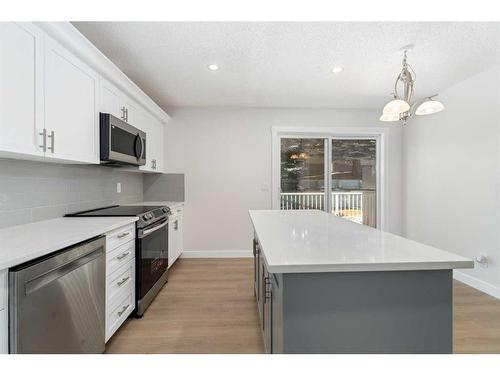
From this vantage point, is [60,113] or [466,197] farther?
[466,197]

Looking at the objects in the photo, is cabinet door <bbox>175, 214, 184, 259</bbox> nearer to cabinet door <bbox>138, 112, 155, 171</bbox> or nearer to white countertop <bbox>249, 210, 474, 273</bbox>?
cabinet door <bbox>138, 112, 155, 171</bbox>

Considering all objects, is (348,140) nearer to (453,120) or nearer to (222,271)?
(453,120)

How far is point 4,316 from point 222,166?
10.8 feet

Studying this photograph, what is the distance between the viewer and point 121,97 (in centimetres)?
258

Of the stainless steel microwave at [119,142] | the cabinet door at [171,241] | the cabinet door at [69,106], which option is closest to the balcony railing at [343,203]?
the cabinet door at [171,241]

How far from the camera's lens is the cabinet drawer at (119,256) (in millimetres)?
1785

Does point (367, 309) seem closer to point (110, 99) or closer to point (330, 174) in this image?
point (110, 99)

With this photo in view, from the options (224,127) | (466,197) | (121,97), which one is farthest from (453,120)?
(121,97)

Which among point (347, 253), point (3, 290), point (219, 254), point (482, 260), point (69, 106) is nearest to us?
point (3, 290)

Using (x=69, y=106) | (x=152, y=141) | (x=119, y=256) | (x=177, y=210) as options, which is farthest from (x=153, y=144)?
(x=119, y=256)

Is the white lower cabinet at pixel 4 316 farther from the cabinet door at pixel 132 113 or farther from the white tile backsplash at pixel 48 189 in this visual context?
the cabinet door at pixel 132 113

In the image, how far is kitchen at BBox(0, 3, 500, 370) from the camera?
1.04 meters

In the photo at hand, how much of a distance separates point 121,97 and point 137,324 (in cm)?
206

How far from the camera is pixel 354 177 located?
443 cm
